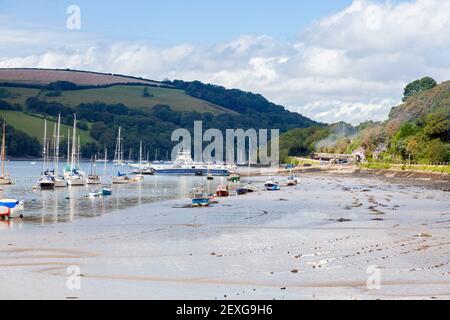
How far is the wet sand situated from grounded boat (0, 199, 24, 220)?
200 inches

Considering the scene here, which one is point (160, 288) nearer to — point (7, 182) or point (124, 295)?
point (124, 295)

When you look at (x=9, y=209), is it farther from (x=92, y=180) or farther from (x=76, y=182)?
(x=92, y=180)

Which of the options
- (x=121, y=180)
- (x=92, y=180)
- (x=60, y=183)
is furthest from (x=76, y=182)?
(x=121, y=180)

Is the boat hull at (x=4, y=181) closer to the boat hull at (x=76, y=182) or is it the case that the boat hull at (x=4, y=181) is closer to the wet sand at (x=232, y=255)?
the boat hull at (x=76, y=182)

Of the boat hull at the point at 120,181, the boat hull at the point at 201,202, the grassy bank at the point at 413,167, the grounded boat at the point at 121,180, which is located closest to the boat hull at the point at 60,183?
the boat hull at the point at 120,181

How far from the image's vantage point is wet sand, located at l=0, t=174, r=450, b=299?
32719mm

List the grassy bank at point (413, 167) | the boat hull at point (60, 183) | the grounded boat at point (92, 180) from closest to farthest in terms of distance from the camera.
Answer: the boat hull at point (60, 183)
the grounded boat at point (92, 180)
the grassy bank at point (413, 167)

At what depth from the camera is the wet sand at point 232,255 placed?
107 feet

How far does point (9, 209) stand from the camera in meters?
62.6

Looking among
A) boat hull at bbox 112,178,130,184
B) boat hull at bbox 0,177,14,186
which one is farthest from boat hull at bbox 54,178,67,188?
boat hull at bbox 112,178,130,184

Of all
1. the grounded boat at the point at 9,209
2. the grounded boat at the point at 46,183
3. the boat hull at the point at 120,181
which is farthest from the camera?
the boat hull at the point at 120,181

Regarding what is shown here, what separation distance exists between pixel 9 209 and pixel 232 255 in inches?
1003

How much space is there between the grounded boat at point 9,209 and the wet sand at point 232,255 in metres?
5.09

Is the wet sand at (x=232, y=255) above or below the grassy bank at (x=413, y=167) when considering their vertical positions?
below
